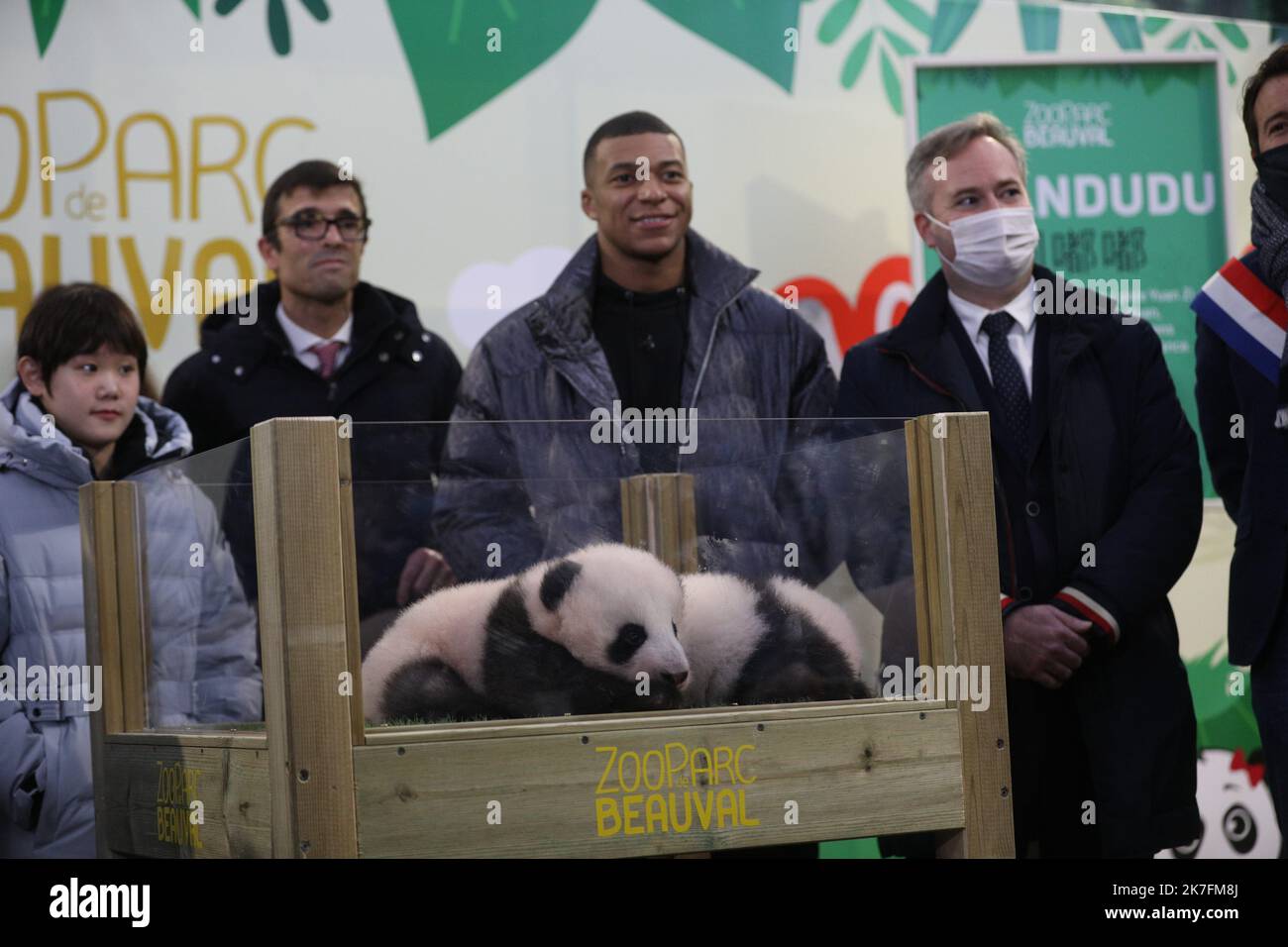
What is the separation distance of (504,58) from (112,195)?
1136mm

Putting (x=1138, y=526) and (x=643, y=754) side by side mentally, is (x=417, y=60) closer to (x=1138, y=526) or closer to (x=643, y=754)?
(x=1138, y=526)

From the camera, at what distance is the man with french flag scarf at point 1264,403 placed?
9.91 ft

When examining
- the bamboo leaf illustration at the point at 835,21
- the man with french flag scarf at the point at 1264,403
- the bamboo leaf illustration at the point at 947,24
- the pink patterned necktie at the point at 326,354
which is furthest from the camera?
the bamboo leaf illustration at the point at 947,24

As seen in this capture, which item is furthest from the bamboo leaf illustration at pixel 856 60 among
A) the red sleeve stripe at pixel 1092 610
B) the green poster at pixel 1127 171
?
the red sleeve stripe at pixel 1092 610

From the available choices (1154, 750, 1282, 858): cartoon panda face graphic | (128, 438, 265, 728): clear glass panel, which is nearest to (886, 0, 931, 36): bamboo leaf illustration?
(1154, 750, 1282, 858): cartoon panda face graphic

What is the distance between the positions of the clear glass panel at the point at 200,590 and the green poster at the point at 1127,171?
2.84 m

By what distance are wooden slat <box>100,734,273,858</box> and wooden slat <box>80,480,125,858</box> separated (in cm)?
4

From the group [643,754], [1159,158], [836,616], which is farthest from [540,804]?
[1159,158]

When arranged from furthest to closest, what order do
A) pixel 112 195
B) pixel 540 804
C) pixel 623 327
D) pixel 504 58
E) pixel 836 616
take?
pixel 504 58, pixel 112 195, pixel 623 327, pixel 836 616, pixel 540 804

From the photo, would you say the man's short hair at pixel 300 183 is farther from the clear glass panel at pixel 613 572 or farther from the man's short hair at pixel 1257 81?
the man's short hair at pixel 1257 81

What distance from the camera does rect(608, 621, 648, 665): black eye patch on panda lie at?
87.2 inches

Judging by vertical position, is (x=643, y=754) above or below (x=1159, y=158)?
below

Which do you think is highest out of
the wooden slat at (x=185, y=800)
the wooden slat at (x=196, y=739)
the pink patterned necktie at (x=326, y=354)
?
the pink patterned necktie at (x=326, y=354)

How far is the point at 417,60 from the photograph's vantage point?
4281 millimetres
